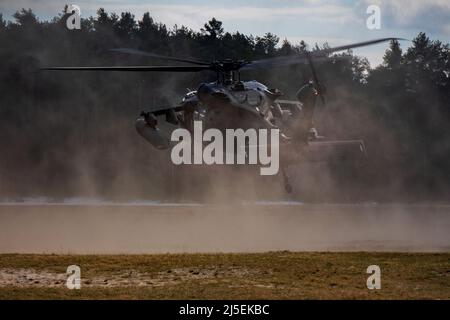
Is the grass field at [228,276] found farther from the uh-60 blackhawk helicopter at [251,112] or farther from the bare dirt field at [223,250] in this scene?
the uh-60 blackhawk helicopter at [251,112]

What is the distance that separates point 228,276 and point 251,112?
793 cm

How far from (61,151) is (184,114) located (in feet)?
127

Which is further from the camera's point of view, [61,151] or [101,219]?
[61,151]

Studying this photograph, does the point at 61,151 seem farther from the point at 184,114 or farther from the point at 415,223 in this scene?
the point at 184,114

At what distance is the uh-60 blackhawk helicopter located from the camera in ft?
109

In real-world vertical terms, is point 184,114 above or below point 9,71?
below

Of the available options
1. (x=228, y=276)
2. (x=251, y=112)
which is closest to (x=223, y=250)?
(x=251, y=112)

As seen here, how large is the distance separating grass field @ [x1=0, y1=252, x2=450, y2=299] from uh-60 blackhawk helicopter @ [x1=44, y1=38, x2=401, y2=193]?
447cm

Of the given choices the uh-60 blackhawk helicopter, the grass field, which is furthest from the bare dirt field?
the uh-60 blackhawk helicopter

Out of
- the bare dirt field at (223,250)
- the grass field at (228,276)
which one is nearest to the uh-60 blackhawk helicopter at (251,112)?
the bare dirt field at (223,250)

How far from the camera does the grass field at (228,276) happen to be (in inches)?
992

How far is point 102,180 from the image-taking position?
231 ft

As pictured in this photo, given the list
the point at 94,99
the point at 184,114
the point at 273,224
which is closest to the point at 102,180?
the point at 94,99

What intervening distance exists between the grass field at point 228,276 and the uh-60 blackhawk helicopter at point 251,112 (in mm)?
4473
